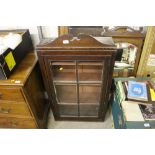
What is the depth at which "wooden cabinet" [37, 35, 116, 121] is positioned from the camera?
106 cm

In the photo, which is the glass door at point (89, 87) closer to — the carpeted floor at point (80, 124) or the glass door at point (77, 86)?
the glass door at point (77, 86)

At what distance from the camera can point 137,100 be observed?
4.18 feet

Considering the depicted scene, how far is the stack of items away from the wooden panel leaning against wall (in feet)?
0.43

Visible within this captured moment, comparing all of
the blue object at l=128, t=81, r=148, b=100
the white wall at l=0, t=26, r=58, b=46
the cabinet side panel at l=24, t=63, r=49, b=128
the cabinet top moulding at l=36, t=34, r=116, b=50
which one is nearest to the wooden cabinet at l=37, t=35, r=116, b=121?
the cabinet top moulding at l=36, t=34, r=116, b=50

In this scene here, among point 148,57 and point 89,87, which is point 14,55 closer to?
point 89,87

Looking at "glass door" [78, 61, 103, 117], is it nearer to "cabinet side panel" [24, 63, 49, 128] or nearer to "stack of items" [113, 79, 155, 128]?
"stack of items" [113, 79, 155, 128]

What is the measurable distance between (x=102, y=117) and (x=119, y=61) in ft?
2.18

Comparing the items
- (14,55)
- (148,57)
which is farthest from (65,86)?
(148,57)

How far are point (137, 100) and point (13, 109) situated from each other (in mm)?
A: 1101

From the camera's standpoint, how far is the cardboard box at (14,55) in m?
1.05

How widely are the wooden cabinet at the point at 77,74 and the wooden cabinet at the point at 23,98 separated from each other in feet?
0.42

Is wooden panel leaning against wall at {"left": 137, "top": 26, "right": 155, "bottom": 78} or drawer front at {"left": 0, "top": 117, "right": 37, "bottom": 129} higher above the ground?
wooden panel leaning against wall at {"left": 137, "top": 26, "right": 155, "bottom": 78}

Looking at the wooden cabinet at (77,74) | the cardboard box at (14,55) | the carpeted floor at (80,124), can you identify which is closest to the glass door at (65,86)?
the wooden cabinet at (77,74)
